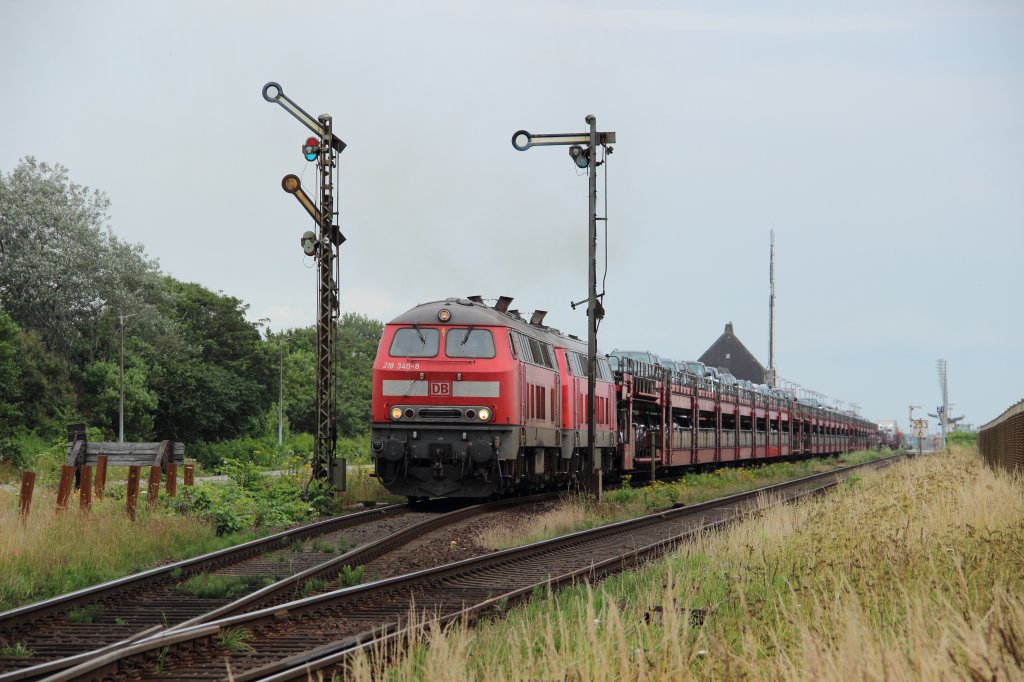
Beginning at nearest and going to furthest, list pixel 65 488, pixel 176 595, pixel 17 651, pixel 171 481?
pixel 17 651 < pixel 176 595 < pixel 65 488 < pixel 171 481

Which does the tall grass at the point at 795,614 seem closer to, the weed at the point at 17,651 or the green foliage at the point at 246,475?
the weed at the point at 17,651

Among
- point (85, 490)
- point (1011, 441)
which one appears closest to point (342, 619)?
point (85, 490)

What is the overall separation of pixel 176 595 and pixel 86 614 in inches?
53.1

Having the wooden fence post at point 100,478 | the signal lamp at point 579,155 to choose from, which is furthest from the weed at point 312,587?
the signal lamp at point 579,155

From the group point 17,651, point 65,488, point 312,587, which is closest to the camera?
point 17,651

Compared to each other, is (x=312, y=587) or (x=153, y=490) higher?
(x=153, y=490)

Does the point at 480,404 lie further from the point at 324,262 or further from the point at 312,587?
the point at 312,587

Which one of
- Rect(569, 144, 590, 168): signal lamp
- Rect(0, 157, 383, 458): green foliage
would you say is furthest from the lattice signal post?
Rect(0, 157, 383, 458): green foliage

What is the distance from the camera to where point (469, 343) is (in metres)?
20.7

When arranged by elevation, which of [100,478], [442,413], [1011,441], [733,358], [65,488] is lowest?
[65,488]

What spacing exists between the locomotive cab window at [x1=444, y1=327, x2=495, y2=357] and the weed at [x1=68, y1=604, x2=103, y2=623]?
1131 cm

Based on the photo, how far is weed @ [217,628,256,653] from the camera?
8.16 metres

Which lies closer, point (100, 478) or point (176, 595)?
point (176, 595)

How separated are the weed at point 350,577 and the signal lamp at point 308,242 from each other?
10.0 m
